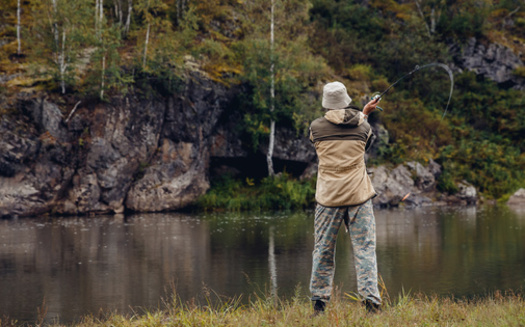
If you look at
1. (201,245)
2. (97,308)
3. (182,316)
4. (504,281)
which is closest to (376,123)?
(201,245)

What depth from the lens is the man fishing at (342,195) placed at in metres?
5.70

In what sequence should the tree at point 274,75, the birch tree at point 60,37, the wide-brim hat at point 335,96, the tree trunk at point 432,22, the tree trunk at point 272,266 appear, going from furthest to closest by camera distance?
the tree trunk at point 432,22 < the tree at point 274,75 < the birch tree at point 60,37 < the tree trunk at point 272,266 < the wide-brim hat at point 335,96

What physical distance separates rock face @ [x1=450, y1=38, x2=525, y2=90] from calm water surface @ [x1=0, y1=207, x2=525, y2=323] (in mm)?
27842

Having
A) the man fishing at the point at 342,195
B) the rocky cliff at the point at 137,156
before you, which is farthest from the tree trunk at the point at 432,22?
the man fishing at the point at 342,195

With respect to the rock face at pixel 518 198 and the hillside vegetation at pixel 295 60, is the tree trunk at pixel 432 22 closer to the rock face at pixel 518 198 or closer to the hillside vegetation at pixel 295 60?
the hillside vegetation at pixel 295 60

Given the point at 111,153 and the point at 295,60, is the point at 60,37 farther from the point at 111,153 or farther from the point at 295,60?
the point at 295,60

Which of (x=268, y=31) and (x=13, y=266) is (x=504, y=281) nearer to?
(x=13, y=266)

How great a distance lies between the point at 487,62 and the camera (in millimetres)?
48875

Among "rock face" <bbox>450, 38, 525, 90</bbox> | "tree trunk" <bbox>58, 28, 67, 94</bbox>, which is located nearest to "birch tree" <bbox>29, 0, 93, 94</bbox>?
"tree trunk" <bbox>58, 28, 67, 94</bbox>

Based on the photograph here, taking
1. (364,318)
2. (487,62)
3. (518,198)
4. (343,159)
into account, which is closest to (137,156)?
(518,198)

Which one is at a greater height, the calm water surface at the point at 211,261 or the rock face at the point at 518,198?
the calm water surface at the point at 211,261

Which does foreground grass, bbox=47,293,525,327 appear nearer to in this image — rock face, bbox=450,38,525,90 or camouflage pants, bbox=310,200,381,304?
camouflage pants, bbox=310,200,381,304

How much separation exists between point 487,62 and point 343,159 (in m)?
47.5

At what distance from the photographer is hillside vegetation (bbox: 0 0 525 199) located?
3055cm
